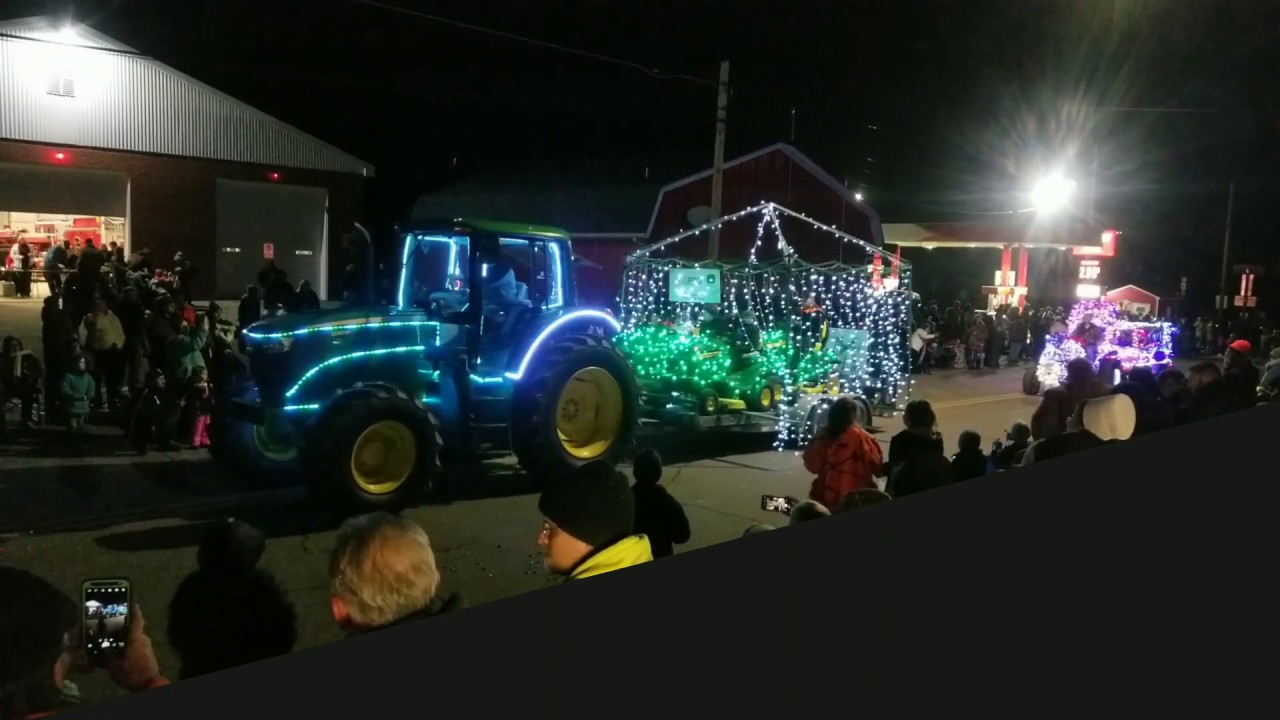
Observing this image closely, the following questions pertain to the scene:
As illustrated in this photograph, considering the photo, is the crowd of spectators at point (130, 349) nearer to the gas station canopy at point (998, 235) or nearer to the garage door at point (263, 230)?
the garage door at point (263, 230)

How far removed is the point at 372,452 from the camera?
699 cm

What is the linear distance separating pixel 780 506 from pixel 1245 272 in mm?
30362

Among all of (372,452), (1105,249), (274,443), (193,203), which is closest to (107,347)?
(193,203)

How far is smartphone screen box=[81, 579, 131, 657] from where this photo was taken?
302 centimetres

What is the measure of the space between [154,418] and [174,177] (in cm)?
291

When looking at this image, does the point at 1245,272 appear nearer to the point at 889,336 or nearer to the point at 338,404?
the point at 889,336

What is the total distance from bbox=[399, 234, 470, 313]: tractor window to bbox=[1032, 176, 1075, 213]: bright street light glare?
1663 cm

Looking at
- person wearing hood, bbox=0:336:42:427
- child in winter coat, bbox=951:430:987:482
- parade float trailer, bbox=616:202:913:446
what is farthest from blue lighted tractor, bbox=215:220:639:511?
child in winter coat, bbox=951:430:987:482

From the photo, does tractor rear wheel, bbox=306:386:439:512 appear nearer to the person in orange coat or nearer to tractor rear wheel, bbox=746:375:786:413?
the person in orange coat

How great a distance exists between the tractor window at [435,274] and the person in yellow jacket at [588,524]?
4.42m

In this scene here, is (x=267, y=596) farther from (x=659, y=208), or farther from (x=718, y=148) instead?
(x=718, y=148)

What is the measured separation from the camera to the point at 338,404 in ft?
22.4

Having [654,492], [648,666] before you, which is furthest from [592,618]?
[654,492]

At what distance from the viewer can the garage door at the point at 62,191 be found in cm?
984
